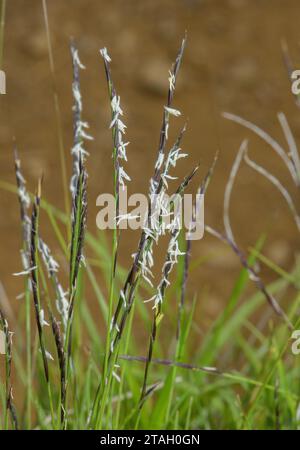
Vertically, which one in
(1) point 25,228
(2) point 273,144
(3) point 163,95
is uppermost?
(3) point 163,95

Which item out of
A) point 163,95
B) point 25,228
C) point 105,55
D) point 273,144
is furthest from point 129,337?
point 163,95

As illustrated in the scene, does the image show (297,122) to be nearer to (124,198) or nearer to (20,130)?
(20,130)

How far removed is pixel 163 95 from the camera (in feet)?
7.79

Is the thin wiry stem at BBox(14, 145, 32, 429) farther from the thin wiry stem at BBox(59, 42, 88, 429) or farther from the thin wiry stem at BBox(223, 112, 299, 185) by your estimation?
the thin wiry stem at BBox(223, 112, 299, 185)

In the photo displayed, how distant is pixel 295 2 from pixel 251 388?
153 centimetres

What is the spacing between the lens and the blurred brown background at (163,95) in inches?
85.1

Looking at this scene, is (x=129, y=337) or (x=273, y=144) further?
(x=273, y=144)

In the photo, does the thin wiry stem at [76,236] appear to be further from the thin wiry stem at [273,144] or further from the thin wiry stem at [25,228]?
the thin wiry stem at [273,144]

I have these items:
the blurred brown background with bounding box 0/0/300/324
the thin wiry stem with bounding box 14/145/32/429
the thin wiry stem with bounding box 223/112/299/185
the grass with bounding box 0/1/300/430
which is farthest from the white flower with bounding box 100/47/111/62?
the blurred brown background with bounding box 0/0/300/324

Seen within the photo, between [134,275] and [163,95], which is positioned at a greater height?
[163,95]

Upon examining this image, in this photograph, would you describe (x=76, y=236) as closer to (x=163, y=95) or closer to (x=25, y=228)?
(x=25, y=228)

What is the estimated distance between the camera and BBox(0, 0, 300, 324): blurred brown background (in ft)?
7.09

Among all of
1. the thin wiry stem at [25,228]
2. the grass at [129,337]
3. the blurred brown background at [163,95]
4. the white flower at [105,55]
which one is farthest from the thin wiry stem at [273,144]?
the blurred brown background at [163,95]
